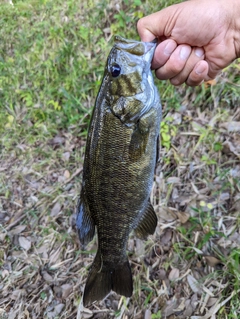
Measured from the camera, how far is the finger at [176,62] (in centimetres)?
188

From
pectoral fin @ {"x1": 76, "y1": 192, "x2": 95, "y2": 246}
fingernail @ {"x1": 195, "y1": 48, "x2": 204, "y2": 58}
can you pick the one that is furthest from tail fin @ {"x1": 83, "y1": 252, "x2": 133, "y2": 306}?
fingernail @ {"x1": 195, "y1": 48, "x2": 204, "y2": 58}

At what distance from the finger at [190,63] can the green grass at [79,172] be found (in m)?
0.93

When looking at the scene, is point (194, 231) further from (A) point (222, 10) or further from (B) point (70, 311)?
(A) point (222, 10)

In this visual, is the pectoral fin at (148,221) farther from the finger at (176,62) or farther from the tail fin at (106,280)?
the finger at (176,62)

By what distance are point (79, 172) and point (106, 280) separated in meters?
1.56

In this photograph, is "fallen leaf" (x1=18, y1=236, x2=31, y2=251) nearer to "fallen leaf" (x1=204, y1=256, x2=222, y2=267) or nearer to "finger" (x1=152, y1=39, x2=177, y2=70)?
"fallen leaf" (x1=204, y1=256, x2=222, y2=267)

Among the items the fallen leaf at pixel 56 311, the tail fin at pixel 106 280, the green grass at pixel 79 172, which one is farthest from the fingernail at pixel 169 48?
the fallen leaf at pixel 56 311

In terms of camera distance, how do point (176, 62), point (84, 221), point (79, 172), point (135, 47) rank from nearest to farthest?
point (135, 47) < point (84, 221) < point (176, 62) < point (79, 172)

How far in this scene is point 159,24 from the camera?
1905 mm

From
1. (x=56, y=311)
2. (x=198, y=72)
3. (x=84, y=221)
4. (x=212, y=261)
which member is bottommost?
(x=56, y=311)

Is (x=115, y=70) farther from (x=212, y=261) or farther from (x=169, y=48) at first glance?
(x=212, y=261)

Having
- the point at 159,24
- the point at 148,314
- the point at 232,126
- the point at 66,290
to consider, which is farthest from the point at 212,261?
the point at 159,24

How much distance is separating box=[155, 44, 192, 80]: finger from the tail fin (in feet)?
4.05

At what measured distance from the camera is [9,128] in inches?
154
